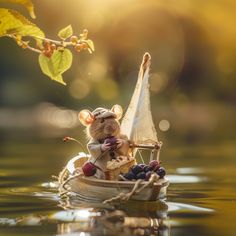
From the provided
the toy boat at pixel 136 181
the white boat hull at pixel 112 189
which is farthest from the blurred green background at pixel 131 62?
the white boat hull at pixel 112 189

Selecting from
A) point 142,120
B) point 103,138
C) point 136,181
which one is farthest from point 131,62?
point 136,181

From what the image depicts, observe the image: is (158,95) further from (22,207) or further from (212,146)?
(22,207)

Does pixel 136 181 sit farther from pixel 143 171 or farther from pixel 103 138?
pixel 103 138

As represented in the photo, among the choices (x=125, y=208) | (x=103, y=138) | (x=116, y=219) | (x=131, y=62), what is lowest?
(x=116, y=219)

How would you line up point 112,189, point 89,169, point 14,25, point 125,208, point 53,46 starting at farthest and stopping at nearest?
point 89,169 < point 112,189 < point 125,208 < point 53,46 < point 14,25

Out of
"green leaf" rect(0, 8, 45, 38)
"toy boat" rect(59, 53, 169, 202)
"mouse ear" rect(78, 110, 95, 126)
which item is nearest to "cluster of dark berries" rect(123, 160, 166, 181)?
"toy boat" rect(59, 53, 169, 202)

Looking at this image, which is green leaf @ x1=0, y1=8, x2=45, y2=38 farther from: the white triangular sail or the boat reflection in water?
the white triangular sail
